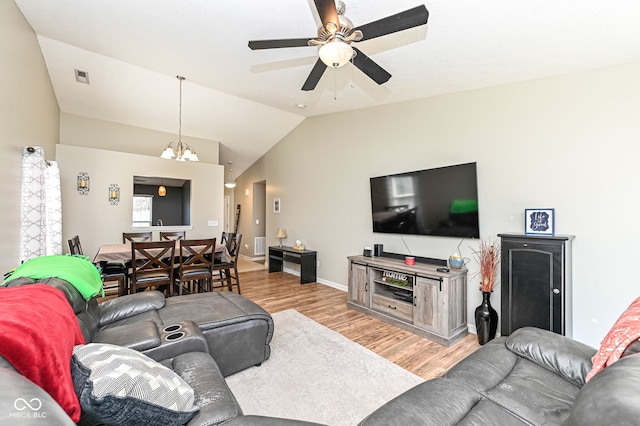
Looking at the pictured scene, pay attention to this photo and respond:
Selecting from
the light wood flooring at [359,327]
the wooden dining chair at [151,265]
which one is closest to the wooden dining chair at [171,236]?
the wooden dining chair at [151,265]

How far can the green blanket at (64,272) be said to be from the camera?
1.86 m

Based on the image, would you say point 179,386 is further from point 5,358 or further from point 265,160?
point 265,160

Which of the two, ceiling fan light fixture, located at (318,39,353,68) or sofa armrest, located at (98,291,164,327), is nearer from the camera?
ceiling fan light fixture, located at (318,39,353,68)

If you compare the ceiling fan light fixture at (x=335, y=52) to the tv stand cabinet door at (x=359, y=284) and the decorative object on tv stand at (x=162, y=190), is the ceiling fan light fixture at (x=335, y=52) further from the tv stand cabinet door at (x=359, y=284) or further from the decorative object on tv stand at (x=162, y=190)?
the decorative object on tv stand at (x=162, y=190)

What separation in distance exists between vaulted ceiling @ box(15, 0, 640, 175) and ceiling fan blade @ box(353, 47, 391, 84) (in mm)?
389

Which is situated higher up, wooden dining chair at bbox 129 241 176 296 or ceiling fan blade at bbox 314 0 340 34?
ceiling fan blade at bbox 314 0 340 34

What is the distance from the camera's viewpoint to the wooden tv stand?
10.1 feet

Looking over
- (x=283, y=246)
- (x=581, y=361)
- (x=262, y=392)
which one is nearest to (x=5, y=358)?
(x=262, y=392)

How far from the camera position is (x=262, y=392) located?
7.11 feet

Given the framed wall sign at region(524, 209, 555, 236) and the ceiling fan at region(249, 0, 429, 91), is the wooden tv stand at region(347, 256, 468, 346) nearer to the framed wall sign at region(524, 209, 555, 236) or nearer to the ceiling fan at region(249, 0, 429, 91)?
the framed wall sign at region(524, 209, 555, 236)

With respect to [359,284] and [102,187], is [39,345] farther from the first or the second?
[102,187]

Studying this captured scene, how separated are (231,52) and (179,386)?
3116 mm

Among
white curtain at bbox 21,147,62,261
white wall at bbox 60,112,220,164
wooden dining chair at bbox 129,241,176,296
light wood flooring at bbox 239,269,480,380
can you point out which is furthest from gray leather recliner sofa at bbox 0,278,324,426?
white wall at bbox 60,112,220,164

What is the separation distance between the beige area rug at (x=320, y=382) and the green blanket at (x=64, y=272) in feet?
4.18
